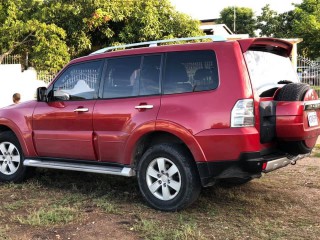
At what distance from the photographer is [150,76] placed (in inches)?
201

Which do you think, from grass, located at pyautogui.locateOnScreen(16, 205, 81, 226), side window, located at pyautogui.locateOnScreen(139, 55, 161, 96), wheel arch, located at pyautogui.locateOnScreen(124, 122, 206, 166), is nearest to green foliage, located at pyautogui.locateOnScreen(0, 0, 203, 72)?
side window, located at pyautogui.locateOnScreen(139, 55, 161, 96)

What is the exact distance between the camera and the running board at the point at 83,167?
5117 millimetres

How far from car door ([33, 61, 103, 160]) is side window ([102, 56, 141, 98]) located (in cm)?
A: 17

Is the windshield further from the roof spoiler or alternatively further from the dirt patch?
the dirt patch

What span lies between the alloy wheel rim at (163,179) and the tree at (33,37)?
11.1 m

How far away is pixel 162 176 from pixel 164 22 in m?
13.7

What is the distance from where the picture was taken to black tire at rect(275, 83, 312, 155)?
466cm

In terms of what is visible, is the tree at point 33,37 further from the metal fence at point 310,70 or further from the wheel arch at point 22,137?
the metal fence at point 310,70

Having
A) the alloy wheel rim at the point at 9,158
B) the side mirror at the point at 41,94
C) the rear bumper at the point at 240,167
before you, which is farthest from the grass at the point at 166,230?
the alloy wheel rim at the point at 9,158

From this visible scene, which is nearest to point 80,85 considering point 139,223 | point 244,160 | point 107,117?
point 107,117

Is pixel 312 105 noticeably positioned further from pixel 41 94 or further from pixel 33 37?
pixel 33 37

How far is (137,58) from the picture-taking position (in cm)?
529

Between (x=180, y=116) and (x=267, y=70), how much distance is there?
1.17 meters

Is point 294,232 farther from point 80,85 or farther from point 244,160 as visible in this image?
point 80,85
